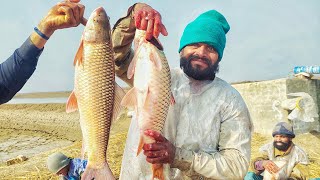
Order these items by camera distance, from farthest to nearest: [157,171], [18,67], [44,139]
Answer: [44,139], [18,67], [157,171]

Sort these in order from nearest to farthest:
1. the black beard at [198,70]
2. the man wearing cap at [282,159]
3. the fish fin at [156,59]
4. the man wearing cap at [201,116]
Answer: the fish fin at [156,59], the man wearing cap at [201,116], the black beard at [198,70], the man wearing cap at [282,159]

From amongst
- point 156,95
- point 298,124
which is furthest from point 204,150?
point 298,124

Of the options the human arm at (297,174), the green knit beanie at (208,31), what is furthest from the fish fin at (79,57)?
the human arm at (297,174)

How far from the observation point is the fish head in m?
2.63

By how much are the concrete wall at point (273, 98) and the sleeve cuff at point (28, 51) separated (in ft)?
34.2

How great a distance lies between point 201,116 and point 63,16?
1.52 meters

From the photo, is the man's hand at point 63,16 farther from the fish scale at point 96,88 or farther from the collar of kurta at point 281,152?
the collar of kurta at point 281,152

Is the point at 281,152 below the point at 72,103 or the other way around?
below

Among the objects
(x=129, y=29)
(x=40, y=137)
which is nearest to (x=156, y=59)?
(x=129, y=29)

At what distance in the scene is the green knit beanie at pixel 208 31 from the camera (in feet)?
11.9

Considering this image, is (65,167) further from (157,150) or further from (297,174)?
(157,150)

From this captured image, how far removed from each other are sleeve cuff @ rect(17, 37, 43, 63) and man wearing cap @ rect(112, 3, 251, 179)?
2.47ft

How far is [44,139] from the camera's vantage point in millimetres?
22422

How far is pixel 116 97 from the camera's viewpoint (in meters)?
2.80
